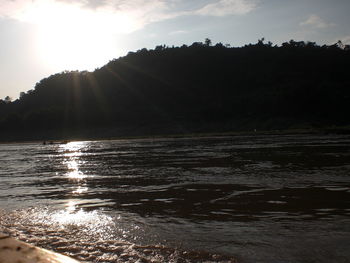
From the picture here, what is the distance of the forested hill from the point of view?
291 feet

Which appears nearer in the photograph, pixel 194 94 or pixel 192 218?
pixel 192 218

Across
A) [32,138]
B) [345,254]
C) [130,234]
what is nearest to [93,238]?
[130,234]

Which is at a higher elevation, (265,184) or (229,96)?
(229,96)

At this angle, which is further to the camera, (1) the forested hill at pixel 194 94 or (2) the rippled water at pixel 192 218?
(1) the forested hill at pixel 194 94

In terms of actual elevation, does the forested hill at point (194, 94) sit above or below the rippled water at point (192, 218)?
above

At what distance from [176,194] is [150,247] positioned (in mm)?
4683

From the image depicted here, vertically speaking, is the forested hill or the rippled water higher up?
the forested hill

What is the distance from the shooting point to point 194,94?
11794 cm

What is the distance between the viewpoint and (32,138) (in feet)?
334

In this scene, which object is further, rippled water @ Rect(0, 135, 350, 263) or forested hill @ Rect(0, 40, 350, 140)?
forested hill @ Rect(0, 40, 350, 140)

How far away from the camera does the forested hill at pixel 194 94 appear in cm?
8881

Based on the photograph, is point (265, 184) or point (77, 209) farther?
point (265, 184)

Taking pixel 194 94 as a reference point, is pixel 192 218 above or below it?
below

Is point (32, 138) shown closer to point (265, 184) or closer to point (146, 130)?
point (146, 130)
